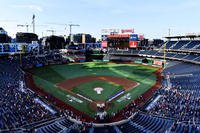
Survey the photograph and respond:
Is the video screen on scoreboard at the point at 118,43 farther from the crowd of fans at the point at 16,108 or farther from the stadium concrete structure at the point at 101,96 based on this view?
the crowd of fans at the point at 16,108

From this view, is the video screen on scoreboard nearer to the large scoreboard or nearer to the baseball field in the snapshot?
the large scoreboard

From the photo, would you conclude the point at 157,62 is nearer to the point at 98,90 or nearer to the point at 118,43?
the point at 118,43

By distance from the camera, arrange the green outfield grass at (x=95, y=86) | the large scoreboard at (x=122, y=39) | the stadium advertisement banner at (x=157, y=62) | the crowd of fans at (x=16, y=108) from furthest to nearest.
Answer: the large scoreboard at (x=122, y=39), the stadium advertisement banner at (x=157, y=62), the green outfield grass at (x=95, y=86), the crowd of fans at (x=16, y=108)

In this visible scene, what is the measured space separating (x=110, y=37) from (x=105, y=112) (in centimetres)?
5716

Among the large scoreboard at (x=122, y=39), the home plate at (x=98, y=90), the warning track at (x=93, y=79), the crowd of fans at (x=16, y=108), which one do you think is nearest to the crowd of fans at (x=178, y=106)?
the warning track at (x=93, y=79)

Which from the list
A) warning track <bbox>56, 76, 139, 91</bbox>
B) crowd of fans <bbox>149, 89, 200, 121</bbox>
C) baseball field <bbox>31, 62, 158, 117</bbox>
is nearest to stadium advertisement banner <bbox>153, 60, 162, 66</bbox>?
baseball field <bbox>31, 62, 158, 117</bbox>

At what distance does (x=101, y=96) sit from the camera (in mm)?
43906

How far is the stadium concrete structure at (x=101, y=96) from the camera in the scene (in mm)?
29797

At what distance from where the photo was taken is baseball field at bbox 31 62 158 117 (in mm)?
41500

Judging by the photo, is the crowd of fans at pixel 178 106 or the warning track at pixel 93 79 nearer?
the crowd of fans at pixel 178 106

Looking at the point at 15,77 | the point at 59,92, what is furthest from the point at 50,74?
the point at 59,92

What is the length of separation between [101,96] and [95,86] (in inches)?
292

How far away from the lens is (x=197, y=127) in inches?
1052

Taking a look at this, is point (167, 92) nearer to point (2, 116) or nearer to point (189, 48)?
point (2, 116)
